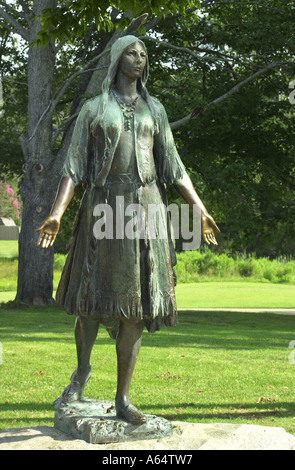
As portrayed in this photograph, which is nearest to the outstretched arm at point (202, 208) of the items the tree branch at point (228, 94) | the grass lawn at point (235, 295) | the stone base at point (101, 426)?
the stone base at point (101, 426)

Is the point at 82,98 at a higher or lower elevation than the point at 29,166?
higher

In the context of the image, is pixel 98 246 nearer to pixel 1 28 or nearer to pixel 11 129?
pixel 1 28

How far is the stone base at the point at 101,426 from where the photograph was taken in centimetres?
487

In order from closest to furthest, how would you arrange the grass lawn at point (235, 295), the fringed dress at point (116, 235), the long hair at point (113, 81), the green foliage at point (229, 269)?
the fringed dress at point (116, 235), the long hair at point (113, 81), the grass lawn at point (235, 295), the green foliage at point (229, 269)

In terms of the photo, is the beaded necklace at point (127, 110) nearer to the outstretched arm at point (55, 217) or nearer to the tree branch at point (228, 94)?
the outstretched arm at point (55, 217)

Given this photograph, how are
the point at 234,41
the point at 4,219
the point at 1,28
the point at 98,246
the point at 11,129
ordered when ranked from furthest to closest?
the point at 4,219, the point at 11,129, the point at 1,28, the point at 234,41, the point at 98,246

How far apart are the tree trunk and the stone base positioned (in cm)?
1256

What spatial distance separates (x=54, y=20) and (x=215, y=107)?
9.97 metres

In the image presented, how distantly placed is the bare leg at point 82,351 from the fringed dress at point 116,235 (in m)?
0.13

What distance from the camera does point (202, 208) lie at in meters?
5.19

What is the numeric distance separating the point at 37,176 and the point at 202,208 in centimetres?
1295

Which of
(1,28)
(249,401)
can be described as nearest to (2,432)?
(249,401)

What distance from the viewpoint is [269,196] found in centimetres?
1883

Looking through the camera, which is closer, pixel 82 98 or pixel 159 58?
pixel 82 98
